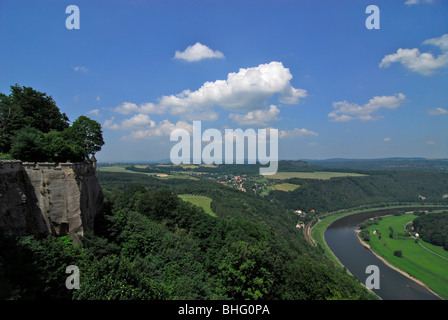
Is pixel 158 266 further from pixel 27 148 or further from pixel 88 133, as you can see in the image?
pixel 88 133

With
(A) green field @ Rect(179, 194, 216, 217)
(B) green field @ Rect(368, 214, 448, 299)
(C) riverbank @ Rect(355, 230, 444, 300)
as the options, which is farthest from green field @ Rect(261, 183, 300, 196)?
(A) green field @ Rect(179, 194, 216, 217)

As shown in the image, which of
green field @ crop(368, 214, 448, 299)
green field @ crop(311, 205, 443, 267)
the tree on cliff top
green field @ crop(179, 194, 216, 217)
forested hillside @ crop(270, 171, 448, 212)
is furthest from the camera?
forested hillside @ crop(270, 171, 448, 212)

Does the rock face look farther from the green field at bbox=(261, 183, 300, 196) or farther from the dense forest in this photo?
the green field at bbox=(261, 183, 300, 196)

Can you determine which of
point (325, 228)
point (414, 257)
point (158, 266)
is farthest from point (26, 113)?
point (325, 228)

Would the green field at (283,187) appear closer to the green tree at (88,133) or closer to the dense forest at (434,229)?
the dense forest at (434,229)

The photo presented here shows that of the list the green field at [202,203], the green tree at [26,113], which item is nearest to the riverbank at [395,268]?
the green field at [202,203]
